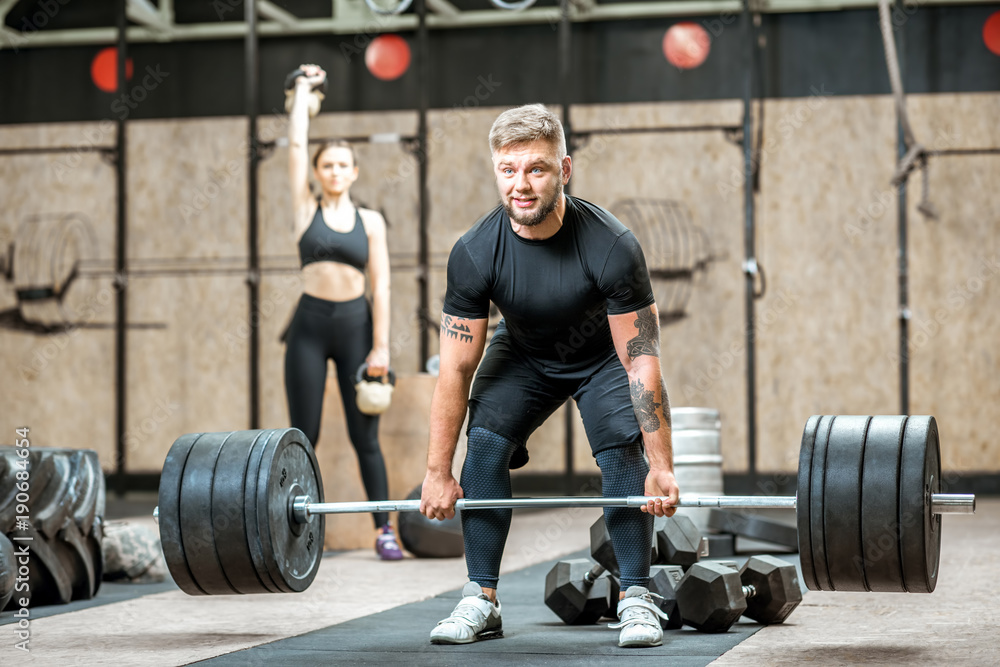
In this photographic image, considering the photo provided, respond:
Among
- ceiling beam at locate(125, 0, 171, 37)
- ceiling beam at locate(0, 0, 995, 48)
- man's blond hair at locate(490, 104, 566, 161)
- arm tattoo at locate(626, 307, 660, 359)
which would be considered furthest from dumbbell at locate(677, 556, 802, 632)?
ceiling beam at locate(125, 0, 171, 37)

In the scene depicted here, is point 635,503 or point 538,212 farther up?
point 538,212

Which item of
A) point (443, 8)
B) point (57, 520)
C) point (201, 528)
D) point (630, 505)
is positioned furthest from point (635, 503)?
point (443, 8)

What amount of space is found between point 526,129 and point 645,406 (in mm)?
619

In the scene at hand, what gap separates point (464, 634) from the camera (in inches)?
91.8

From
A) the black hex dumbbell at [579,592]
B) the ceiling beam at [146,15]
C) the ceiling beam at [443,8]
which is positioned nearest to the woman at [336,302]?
the black hex dumbbell at [579,592]

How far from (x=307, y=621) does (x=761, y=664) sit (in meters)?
1.16

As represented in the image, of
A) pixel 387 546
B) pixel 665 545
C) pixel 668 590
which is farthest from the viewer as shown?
pixel 387 546

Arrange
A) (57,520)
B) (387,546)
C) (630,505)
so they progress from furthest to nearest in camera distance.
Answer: (387,546), (57,520), (630,505)

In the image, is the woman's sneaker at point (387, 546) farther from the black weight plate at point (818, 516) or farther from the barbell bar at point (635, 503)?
the black weight plate at point (818, 516)

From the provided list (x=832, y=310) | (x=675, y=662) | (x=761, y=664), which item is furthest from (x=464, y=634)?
(x=832, y=310)

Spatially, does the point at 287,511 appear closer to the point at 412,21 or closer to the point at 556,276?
the point at 556,276

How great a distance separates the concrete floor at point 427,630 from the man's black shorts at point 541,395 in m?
0.46

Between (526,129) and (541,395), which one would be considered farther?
(541,395)

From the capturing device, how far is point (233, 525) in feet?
7.57
